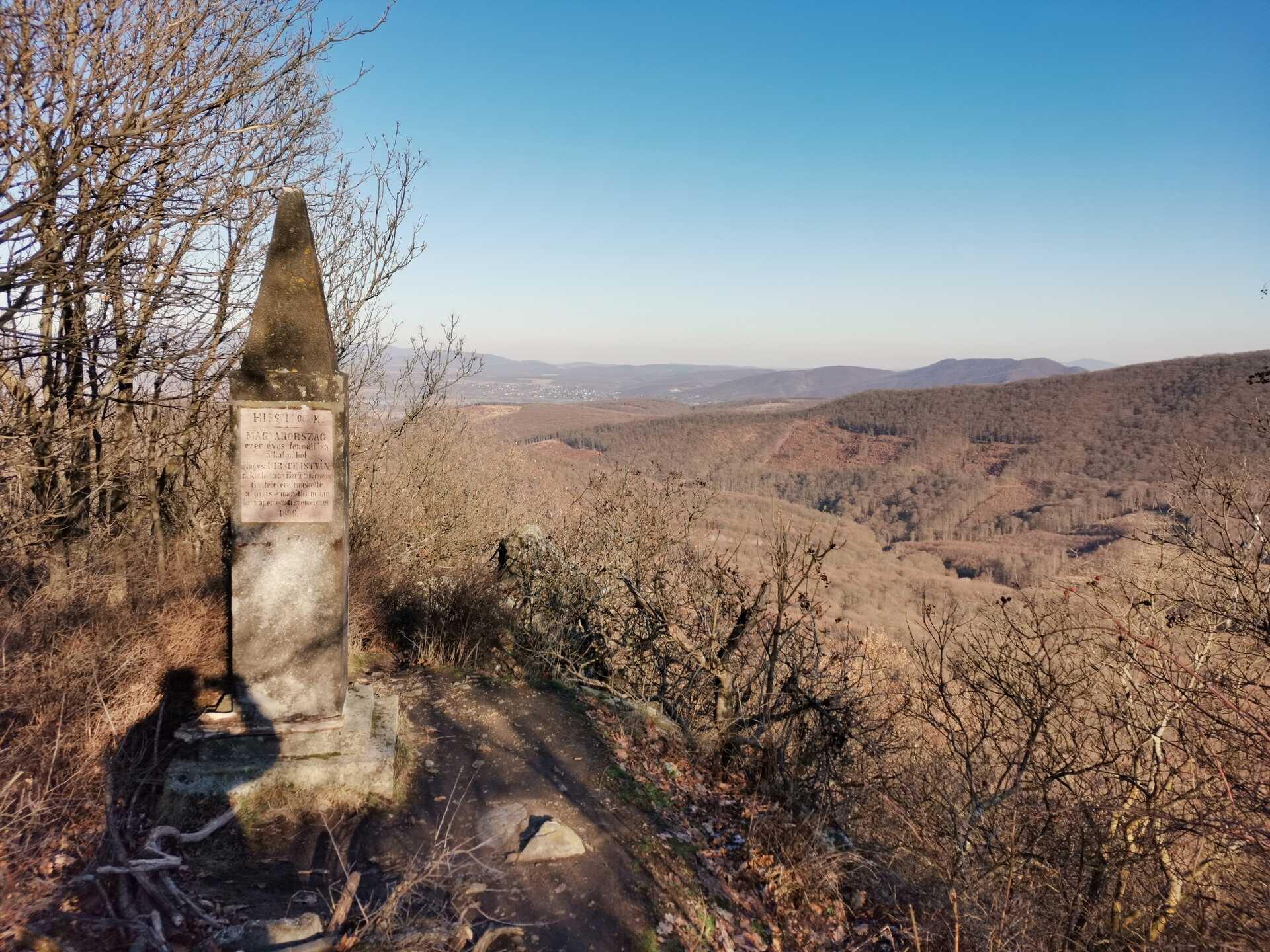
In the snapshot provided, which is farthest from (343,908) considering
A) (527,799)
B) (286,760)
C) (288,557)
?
(288,557)

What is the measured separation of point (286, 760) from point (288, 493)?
166 centimetres

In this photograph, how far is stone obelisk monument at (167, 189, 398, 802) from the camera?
13.1ft

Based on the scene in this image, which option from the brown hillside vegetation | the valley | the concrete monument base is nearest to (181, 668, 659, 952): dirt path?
the concrete monument base

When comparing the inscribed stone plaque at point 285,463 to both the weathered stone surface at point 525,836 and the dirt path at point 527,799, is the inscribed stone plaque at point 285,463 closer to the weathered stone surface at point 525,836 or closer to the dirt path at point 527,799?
the dirt path at point 527,799

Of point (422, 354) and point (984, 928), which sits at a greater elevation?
point (422, 354)

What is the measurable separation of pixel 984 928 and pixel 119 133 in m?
8.16

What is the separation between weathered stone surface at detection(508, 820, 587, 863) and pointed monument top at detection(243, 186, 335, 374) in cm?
318

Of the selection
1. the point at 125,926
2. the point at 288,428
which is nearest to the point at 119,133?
the point at 288,428

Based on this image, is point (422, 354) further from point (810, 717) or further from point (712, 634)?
point (810, 717)

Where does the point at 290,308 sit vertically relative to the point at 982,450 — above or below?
above

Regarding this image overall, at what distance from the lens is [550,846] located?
3998 mm

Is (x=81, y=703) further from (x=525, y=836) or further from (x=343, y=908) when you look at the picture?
(x=525, y=836)

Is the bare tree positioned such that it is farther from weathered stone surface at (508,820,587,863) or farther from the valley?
the valley

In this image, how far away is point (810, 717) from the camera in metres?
6.66
